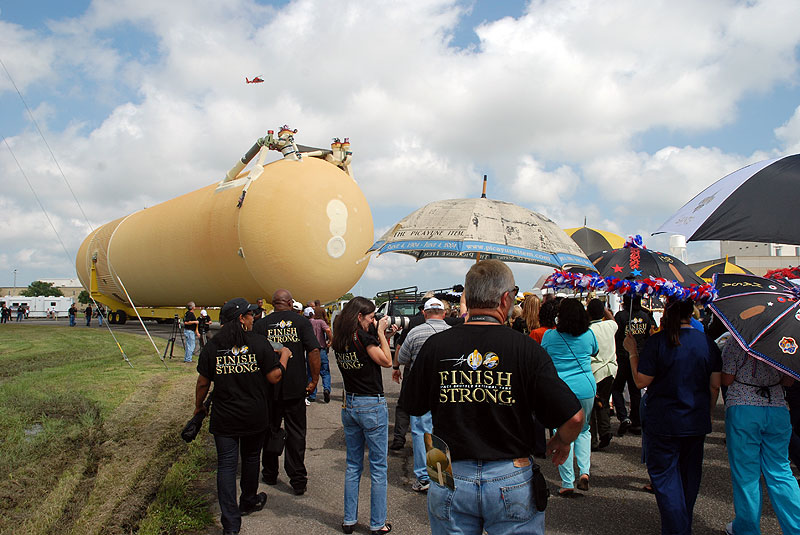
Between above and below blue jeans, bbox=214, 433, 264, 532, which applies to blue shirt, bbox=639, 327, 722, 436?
above

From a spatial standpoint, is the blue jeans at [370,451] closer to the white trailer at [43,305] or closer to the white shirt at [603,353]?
the white shirt at [603,353]

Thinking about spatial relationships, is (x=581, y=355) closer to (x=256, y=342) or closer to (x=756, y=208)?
(x=756, y=208)

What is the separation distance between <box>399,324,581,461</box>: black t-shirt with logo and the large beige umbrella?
8.32 ft

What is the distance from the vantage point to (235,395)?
13.3ft

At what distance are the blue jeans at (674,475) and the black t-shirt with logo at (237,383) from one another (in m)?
2.89

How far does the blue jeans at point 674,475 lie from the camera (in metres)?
3.53

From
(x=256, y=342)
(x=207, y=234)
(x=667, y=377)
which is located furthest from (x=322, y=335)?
(x=207, y=234)

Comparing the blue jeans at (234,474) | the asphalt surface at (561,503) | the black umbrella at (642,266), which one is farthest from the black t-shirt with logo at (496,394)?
the black umbrella at (642,266)

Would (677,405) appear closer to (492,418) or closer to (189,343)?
(492,418)

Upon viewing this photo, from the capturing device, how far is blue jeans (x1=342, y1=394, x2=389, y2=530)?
388 centimetres

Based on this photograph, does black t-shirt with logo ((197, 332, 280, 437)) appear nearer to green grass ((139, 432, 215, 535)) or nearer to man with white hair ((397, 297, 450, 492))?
green grass ((139, 432, 215, 535))

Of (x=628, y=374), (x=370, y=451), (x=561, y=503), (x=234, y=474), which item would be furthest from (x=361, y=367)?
(x=628, y=374)

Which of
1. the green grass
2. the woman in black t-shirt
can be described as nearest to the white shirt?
the woman in black t-shirt

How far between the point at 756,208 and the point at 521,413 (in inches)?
106
